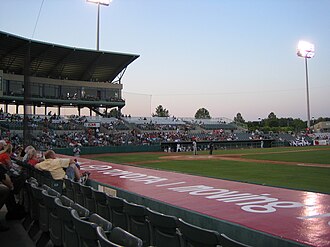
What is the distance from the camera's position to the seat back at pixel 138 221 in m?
4.00

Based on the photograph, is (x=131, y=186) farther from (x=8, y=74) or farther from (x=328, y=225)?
(x=8, y=74)

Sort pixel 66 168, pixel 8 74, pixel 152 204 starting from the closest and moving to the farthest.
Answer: pixel 152 204 < pixel 66 168 < pixel 8 74

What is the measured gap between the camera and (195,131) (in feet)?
176

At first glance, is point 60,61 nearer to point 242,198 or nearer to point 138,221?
point 242,198

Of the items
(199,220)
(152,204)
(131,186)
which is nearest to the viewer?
(199,220)

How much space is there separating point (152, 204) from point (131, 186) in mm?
2049

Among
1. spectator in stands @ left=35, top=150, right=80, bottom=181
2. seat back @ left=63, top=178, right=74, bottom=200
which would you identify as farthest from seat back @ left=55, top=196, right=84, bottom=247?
spectator in stands @ left=35, top=150, right=80, bottom=181

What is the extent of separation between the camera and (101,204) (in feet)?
17.1

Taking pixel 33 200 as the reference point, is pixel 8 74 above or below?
above

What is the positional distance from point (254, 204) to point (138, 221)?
2.93 meters

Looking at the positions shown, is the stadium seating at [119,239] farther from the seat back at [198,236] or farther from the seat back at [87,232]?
the seat back at [198,236]

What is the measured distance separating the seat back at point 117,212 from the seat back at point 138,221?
0.56 feet

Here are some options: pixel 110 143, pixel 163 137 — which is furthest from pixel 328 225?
pixel 163 137

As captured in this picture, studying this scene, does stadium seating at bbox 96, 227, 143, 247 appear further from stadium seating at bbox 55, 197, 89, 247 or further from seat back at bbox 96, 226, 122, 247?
stadium seating at bbox 55, 197, 89, 247
